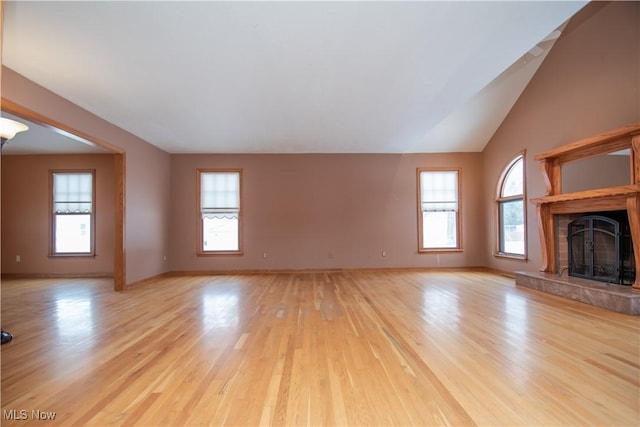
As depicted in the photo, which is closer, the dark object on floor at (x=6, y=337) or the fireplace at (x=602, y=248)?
the dark object on floor at (x=6, y=337)

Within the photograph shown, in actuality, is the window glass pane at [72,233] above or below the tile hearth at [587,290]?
above

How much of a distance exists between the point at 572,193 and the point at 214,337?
18.0 ft

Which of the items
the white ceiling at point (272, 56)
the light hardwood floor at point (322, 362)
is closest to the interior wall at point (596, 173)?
the light hardwood floor at point (322, 362)

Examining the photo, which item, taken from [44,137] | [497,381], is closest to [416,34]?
[497,381]

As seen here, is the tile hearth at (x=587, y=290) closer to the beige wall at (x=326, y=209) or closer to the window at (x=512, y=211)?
the window at (x=512, y=211)

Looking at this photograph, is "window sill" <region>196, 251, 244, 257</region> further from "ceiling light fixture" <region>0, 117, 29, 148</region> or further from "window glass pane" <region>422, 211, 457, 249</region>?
"ceiling light fixture" <region>0, 117, 29, 148</region>

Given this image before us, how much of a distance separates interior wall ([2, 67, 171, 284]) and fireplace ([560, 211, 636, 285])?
767cm

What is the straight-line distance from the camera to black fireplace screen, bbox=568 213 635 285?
4332 millimetres

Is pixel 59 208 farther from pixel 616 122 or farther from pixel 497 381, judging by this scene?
A: pixel 616 122

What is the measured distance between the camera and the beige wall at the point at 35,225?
23.2 ft

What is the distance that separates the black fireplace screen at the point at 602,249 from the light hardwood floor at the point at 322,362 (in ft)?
3.19

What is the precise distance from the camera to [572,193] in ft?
15.9

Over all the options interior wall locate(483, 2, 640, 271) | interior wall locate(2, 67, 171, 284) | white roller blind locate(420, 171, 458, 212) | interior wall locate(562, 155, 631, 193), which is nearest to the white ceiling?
interior wall locate(2, 67, 171, 284)

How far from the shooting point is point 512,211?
6793 millimetres
